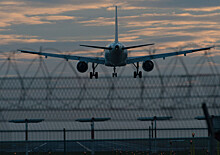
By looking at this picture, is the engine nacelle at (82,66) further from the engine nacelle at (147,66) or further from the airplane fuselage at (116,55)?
the engine nacelle at (147,66)

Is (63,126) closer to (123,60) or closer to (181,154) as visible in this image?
(181,154)

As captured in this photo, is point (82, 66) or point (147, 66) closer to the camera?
point (147, 66)

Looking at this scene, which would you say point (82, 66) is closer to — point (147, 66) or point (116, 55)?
point (116, 55)

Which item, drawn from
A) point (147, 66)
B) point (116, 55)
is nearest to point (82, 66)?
point (116, 55)

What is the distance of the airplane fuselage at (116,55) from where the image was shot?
2568 inches

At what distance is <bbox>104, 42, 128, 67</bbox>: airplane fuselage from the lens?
65.2 m

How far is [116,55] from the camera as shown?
65.9 metres

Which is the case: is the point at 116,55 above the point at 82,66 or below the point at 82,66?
above

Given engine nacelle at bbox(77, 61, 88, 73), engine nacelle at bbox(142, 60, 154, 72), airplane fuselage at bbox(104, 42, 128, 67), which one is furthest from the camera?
engine nacelle at bbox(77, 61, 88, 73)

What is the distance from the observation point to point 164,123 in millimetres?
26891

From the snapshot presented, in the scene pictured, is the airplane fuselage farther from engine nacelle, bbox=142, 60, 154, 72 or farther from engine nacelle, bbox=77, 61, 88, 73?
engine nacelle, bbox=77, 61, 88, 73

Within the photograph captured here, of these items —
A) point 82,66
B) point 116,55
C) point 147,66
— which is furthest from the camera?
point 82,66

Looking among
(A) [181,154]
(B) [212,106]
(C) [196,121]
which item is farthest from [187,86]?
(A) [181,154]

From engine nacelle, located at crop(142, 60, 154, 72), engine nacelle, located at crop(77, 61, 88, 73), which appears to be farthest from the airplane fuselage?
engine nacelle, located at crop(77, 61, 88, 73)
